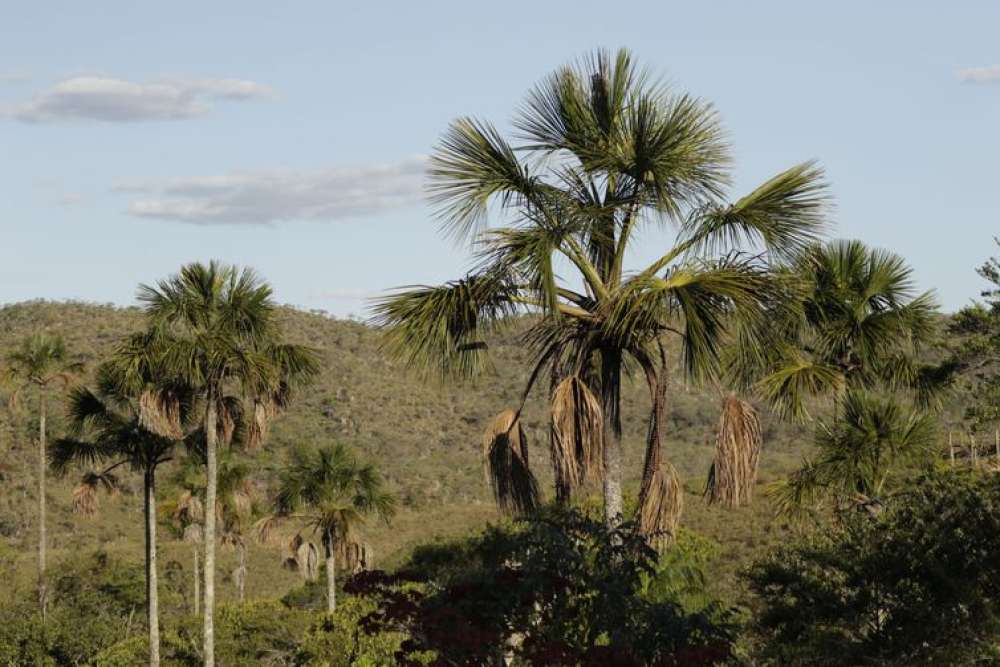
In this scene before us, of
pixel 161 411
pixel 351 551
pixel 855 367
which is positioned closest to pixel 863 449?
pixel 855 367

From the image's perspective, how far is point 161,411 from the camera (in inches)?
1073

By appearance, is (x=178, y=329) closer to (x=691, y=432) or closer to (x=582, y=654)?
(x=582, y=654)

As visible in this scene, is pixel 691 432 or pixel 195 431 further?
pixel 691 432

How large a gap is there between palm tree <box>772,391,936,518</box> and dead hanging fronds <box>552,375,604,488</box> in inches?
381

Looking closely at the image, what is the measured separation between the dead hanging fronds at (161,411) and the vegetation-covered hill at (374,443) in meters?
16.5

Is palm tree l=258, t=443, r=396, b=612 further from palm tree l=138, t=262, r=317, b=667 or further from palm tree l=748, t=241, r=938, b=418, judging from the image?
palm tree l=748, t=241, r=938, b=418

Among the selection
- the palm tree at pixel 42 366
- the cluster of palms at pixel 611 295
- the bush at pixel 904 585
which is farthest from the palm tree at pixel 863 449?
the palm tree at pixel 42 366

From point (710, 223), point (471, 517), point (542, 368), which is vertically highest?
point (710, 223)

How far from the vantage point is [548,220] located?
11.6 m

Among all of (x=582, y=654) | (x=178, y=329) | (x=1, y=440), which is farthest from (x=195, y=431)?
(x=1, y=440)

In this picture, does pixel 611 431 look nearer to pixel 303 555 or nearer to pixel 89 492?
pixel 89 492

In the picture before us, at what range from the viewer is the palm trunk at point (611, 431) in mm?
11477

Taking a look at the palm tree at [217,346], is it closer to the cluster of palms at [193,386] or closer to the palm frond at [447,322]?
the cluster of palms at [193,386]

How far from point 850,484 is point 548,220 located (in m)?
10.9
